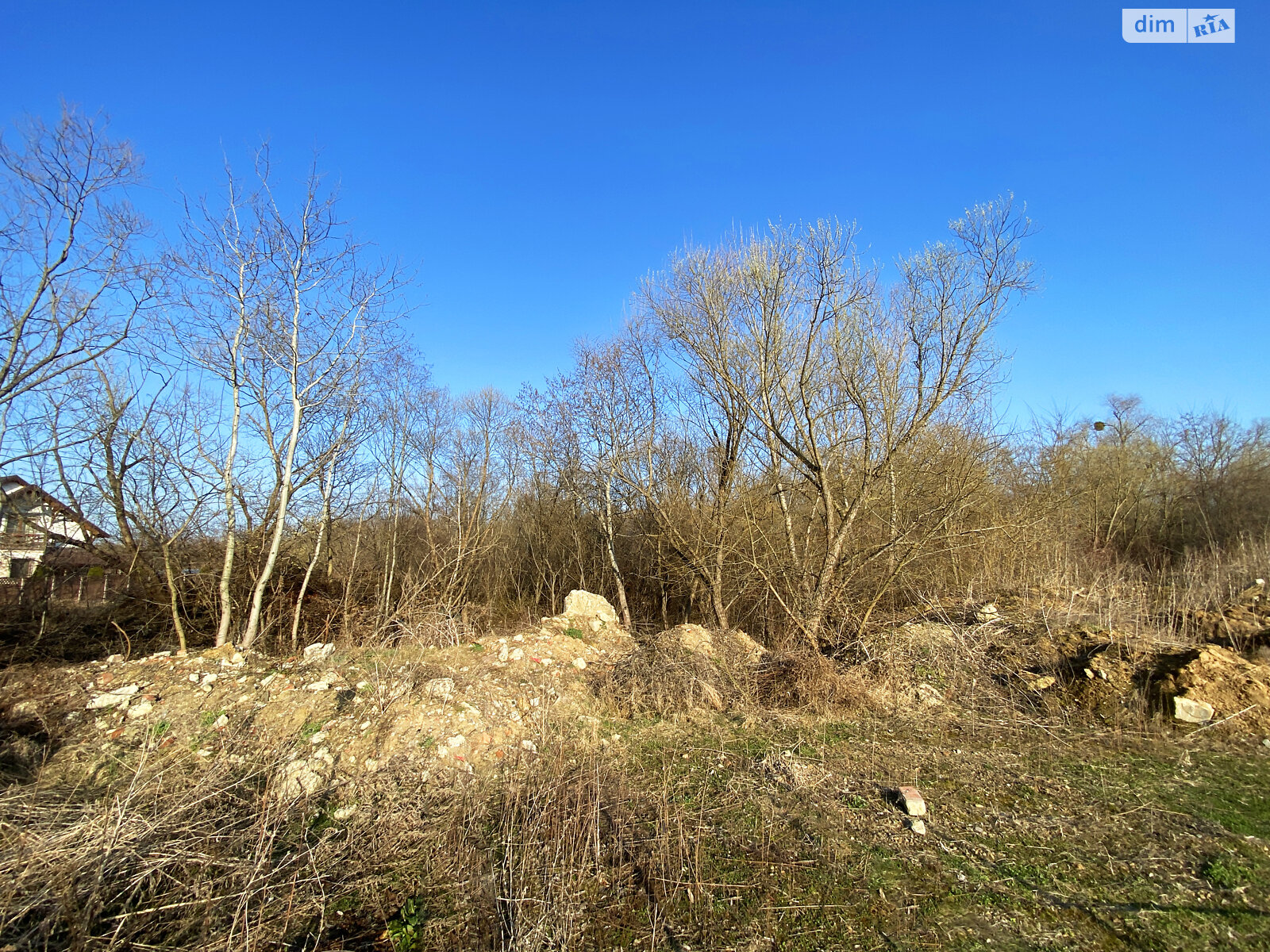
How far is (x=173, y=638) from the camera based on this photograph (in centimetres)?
907

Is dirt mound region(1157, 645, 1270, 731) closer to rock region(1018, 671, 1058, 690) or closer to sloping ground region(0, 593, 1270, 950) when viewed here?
sloping ground region(0, 593, 1270, 950)

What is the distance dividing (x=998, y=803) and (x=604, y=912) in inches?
133

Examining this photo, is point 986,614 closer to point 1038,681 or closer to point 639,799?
point 1038,681

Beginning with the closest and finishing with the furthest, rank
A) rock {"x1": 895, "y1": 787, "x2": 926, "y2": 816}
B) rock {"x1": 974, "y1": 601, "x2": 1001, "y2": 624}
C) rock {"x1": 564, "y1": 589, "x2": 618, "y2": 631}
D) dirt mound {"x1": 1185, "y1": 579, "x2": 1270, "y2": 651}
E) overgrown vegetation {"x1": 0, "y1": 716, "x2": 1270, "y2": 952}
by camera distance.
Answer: overgrown vegetation {"x1": 0, "y1": 716, "x2": 1270, "y2": 952}
rock {"x1": 895, "y1": 787, "x2": 926, "y2": 816}
dirt mound {"x1": 1185, "y1": 579, "x2": 1270, "y2": 651}
rock {"x1": 974, "y1": 601, "x2": 1001, "y2": 624}
rock {"x1": 564, "y1": 589, "x2": 618, "y2": 631}

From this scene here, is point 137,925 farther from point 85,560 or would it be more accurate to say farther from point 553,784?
point 85,560

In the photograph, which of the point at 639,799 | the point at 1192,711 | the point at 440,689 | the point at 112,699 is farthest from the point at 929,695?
the point at 112,699

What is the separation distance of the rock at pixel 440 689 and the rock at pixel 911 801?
171 inches

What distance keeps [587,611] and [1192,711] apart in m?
7.73

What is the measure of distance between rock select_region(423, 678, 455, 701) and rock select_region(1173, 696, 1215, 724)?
7.71m

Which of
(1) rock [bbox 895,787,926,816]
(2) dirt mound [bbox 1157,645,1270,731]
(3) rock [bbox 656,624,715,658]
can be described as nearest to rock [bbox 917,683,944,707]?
(2) dirt mound [bbox 1157,645,1270,731]

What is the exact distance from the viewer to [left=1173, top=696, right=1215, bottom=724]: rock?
20.9 feet

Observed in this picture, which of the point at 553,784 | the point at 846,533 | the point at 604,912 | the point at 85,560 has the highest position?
the point at 846,533

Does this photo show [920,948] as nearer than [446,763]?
Yes

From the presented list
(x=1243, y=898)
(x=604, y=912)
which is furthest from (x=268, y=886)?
(x=1243, y=898)
